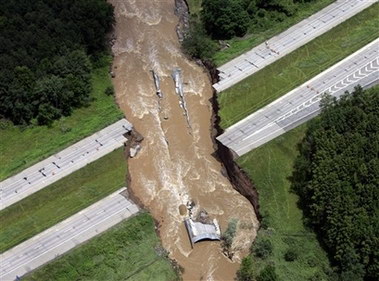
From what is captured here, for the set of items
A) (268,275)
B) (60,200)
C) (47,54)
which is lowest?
(268,275)

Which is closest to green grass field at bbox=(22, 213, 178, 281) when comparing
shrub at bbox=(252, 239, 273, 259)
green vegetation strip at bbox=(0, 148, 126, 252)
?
green vegetation strip at bbox=(0, 148, 126, 252)

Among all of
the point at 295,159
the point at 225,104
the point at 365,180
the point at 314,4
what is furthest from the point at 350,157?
the point at 314,4

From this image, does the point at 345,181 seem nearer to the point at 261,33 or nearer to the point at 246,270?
the point at 246,270

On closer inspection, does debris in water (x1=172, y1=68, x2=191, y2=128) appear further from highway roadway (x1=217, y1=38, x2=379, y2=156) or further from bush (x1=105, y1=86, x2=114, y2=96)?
bush (x1=105, y1=86, x2=114, y2=96)

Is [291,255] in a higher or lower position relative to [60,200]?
lower

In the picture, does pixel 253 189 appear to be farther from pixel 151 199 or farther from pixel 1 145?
pixel 1 145

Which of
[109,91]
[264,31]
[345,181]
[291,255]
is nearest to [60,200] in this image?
[109,91]
